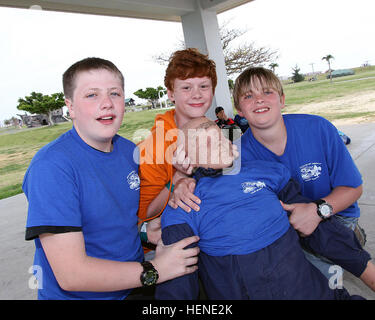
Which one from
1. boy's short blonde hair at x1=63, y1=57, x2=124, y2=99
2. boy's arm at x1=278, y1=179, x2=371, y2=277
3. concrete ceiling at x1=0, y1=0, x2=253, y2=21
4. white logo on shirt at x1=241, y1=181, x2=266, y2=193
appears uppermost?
concrete ceiling at x1=0, y1=0, x2=253, y2=21

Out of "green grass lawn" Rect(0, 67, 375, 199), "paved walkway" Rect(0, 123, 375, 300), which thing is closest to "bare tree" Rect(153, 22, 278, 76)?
"green grass lawn" Rect(0, 67, 375, 199)

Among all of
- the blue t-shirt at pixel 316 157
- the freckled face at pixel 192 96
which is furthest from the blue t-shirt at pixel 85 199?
the blue t-shirt at pixel 316 157

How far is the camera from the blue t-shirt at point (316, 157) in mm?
1527

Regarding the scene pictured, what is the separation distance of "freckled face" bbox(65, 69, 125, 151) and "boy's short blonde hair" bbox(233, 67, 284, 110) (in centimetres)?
77

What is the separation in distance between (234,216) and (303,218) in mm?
349

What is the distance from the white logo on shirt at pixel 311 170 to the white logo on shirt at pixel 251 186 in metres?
0.44

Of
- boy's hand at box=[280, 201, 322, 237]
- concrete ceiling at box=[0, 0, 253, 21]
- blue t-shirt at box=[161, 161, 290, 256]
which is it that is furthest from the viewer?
concrete ceiling at box=[0, 0, 253, 21]

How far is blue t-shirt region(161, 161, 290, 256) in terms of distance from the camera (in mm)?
1165

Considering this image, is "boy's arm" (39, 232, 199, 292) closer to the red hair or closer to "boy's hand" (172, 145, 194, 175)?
"boy's hand" (172, 145, 194, 175)

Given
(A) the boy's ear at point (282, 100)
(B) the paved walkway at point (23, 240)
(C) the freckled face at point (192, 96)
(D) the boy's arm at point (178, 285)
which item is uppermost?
(C) the freckled face at point (192, 96)

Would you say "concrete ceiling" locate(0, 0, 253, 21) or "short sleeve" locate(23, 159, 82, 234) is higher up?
"concrete ceiling" locate(0, 0, 253, 21)

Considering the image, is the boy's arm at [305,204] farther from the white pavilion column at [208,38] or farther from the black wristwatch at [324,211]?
the white pavilion column at [208,38]

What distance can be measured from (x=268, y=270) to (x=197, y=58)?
1.17 metres

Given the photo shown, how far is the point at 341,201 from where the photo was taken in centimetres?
146
